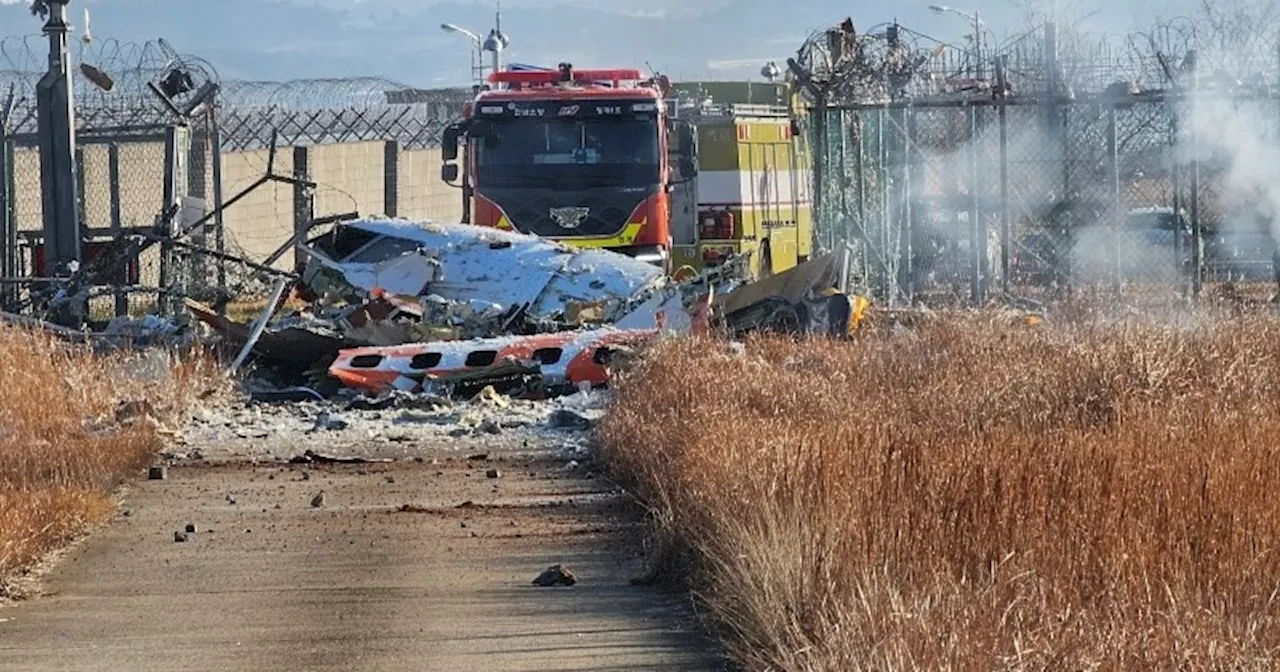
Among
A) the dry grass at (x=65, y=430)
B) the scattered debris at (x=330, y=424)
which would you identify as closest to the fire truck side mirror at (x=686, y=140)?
the dry grass at (x=65, y=430)

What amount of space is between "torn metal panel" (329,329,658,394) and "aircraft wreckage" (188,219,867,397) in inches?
0.4

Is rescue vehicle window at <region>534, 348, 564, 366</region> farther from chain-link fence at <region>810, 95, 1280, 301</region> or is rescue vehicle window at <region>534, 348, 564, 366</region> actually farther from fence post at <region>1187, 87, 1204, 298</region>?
fence post at <region>1187, 87, 1204, 298</region>

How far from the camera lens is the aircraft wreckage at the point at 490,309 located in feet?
59.5

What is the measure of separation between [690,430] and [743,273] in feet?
34.6

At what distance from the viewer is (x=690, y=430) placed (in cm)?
1148

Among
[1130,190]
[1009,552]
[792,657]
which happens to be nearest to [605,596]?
[1009,552]

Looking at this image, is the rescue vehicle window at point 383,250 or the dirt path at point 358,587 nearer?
the dirt path at point 358,587

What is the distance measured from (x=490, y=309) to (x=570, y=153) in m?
5.04

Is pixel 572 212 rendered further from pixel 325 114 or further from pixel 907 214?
pixel 325 114

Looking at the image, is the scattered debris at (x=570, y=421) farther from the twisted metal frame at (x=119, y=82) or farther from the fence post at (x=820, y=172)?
the twisted metal frame at (x=119, y=82)

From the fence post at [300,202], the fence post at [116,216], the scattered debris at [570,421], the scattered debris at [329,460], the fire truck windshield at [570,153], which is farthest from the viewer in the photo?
the fire truck windshield at [570,153]

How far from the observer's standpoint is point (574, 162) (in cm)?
2516

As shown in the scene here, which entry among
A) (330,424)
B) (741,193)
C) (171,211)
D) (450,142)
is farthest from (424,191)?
(330,424)

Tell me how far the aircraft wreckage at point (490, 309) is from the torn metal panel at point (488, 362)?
0.4 inches
